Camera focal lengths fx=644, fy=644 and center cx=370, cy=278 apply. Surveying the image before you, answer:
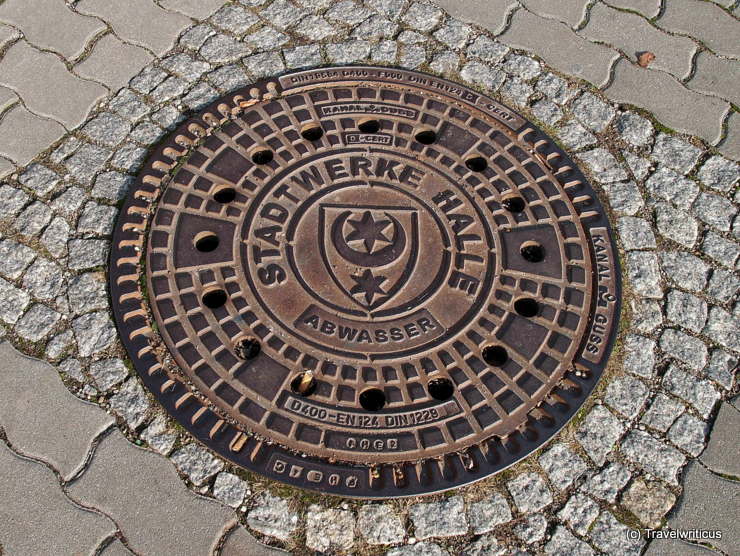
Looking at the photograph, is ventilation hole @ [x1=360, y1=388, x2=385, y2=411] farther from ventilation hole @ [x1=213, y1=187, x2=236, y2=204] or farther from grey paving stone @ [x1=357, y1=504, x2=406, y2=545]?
ventilation hole @ [x1=213, y1=187, x2=236, y2=204]

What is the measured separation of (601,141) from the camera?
327 centimetres

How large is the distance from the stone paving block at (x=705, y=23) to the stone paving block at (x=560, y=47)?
503mm

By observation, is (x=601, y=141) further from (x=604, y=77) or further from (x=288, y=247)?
(x=288, y=247)

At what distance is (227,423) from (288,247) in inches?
30.6

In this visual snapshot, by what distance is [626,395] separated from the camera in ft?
8.61

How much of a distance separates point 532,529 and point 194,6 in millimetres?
3175

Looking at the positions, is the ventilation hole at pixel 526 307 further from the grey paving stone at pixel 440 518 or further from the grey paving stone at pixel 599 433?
the grey paving stone at pixel 440 518

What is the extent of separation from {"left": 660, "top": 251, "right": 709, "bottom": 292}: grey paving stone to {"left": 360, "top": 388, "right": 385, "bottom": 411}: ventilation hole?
1434mm

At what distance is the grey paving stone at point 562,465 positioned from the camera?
7.99 ft

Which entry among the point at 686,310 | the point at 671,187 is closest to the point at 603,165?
the point at 671,187

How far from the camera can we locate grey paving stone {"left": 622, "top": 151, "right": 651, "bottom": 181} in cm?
318

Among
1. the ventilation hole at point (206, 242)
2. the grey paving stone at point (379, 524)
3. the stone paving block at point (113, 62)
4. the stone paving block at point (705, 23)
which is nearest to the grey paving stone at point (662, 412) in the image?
the grey paving stone at point (379, 524)

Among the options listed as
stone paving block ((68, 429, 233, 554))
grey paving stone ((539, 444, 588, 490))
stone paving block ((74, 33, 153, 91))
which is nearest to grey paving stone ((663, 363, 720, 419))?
grey paving stone ((539, 444, 588, 490))

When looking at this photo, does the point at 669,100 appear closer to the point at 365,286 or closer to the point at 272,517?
the point at 365,286
